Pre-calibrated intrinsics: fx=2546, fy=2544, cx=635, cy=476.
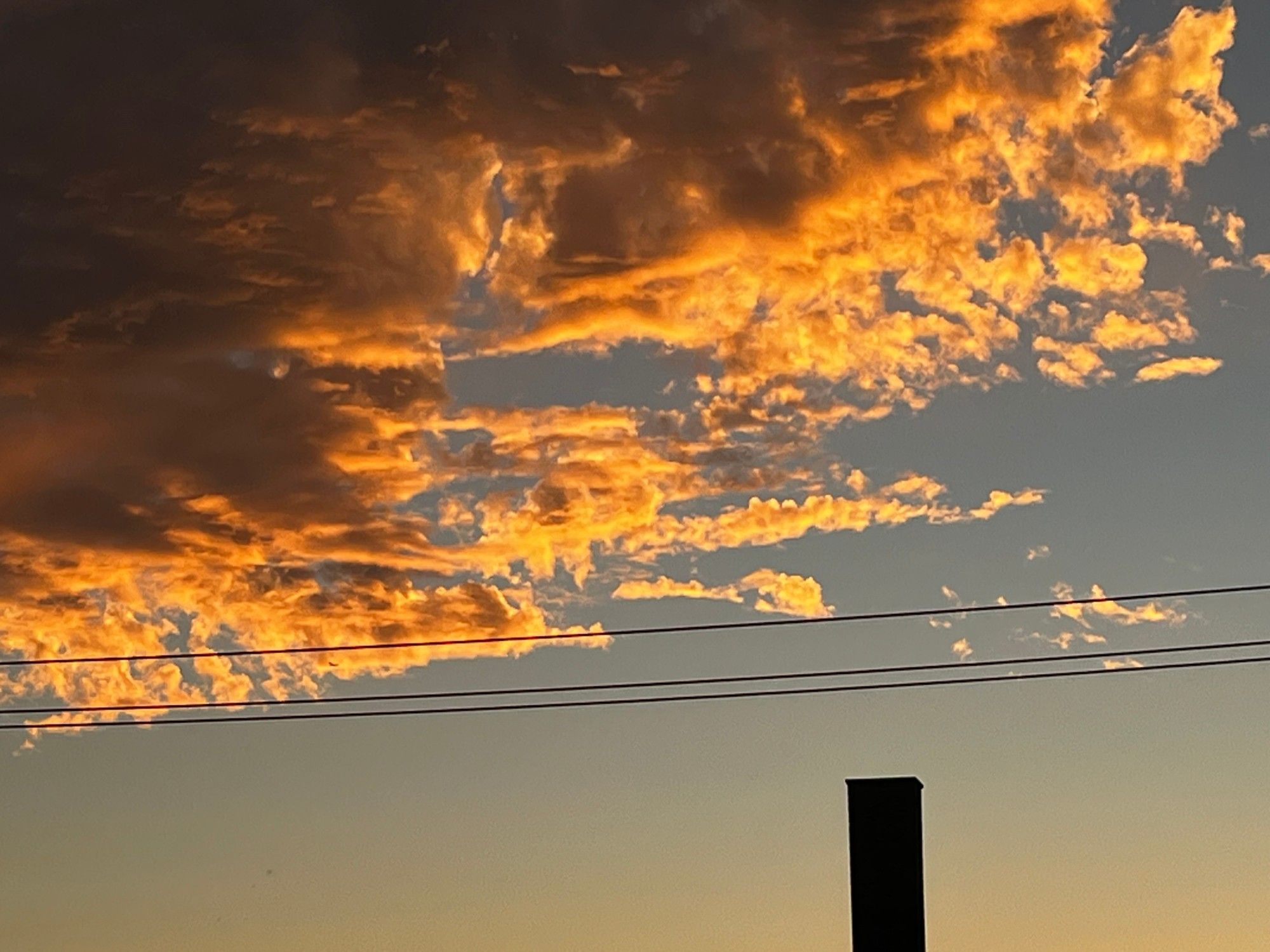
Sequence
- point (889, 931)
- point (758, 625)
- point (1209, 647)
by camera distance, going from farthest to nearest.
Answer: point (758, 625), point (1209, 647), point (889, 931)

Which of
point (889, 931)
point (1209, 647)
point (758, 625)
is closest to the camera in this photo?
point (889, 931)

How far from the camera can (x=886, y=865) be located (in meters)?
37.1

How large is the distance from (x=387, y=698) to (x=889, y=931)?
12280 millimetres

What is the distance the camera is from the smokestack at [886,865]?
3669cm

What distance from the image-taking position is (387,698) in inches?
1794

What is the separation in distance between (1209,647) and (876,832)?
758 cm

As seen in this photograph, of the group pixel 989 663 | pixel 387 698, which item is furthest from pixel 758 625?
pixel 387 698

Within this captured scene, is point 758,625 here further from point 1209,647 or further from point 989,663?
point 1209,647

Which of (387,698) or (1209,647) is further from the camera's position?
(387,698)

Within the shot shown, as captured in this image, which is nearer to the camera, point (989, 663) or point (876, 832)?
point (876, 832)

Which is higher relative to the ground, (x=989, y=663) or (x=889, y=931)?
(x=989, y=663)

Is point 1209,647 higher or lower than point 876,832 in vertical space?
higher

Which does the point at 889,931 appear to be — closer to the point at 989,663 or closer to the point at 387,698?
the point at 989,663

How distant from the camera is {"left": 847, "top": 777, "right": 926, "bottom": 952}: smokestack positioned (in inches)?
1444
